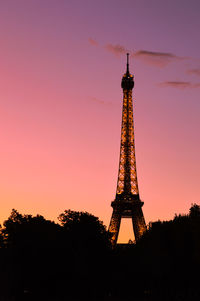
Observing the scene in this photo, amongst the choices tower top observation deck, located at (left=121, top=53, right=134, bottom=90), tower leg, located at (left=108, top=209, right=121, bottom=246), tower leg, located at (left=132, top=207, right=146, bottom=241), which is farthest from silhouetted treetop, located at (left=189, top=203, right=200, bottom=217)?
tower top observation deck, located at (left=121, top=53, right=134, bottom=90)

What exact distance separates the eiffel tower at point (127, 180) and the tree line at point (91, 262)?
2884 cm

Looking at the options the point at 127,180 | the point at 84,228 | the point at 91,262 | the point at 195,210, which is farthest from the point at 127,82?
the point at 91,262

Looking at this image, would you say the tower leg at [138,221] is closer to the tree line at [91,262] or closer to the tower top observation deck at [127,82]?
the tower top observation deck at [127,82]

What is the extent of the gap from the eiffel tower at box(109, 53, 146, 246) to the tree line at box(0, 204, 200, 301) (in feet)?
94.6

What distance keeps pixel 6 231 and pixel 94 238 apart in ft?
47.0

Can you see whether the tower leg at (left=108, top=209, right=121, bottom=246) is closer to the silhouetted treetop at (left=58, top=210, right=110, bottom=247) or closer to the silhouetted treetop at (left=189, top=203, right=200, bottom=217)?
the silhouetted treetop at (left=189, top=203, right=200, bottom=217)

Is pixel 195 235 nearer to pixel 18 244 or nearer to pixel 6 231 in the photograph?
pixel 18 244

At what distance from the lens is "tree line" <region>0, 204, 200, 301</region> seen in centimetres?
5991

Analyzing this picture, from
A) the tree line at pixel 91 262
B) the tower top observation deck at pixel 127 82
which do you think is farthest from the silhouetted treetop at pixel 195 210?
the tower top observation deck at pixel 127 82

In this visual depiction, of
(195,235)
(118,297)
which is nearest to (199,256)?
(195,235)

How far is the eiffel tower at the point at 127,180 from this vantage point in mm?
104812

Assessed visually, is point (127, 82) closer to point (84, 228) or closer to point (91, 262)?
point (84, 228)

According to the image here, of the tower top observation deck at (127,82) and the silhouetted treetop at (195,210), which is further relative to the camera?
the tower top observation deck at (127,82)

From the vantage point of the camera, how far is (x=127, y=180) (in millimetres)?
107750
